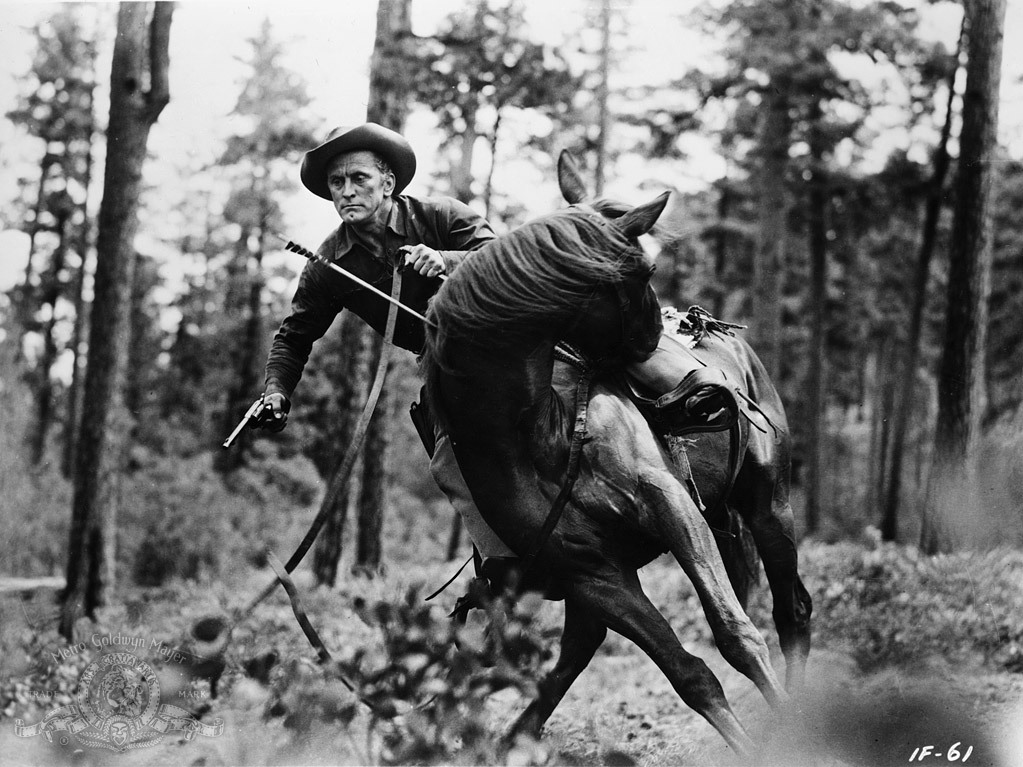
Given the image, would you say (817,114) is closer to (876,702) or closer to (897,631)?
(897,631)

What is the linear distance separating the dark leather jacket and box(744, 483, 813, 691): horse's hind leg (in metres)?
2.19

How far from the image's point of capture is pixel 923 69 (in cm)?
1400

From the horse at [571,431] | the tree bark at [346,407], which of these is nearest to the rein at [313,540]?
the horse at [571,431]

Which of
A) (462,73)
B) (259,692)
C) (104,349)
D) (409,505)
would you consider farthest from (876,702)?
(409,505)

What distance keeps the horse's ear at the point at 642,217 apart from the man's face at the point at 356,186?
129 cm

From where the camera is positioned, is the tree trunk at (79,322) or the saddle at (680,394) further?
the tree trunk at (79,322)

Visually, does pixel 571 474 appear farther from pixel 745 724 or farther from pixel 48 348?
pixel 48 348

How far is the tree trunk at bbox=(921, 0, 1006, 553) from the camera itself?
32.4 feet

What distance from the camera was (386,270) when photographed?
475 cm

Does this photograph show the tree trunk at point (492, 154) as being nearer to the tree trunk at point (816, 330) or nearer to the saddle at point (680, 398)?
the saddle at point (680, 398)

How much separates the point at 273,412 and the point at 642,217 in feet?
6.21

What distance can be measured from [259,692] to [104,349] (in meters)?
8.63

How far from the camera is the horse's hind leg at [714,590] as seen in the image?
392 cm

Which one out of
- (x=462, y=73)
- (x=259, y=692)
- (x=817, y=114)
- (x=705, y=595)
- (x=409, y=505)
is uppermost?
(x=817, y=114)
